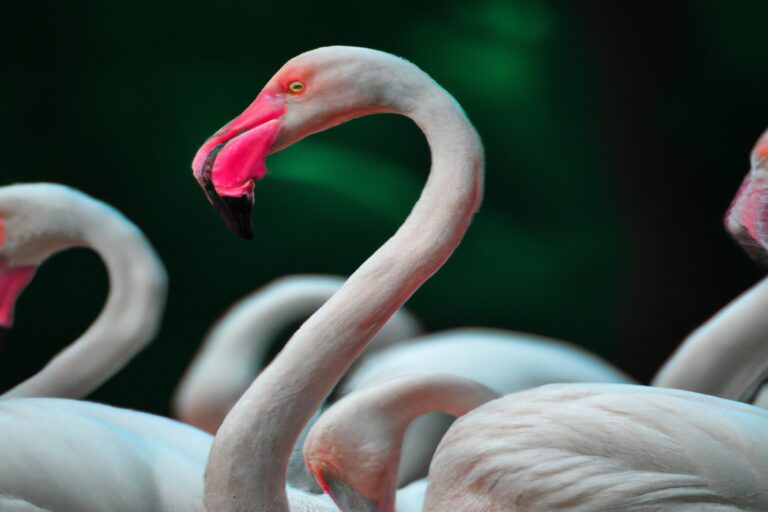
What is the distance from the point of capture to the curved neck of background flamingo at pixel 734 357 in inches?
86.4

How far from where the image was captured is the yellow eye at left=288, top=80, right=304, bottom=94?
1683 millimetres

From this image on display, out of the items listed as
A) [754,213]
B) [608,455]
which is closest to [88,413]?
[608,455]

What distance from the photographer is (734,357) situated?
2.20 metres

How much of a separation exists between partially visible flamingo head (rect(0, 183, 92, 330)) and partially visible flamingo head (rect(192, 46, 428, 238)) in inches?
36.5

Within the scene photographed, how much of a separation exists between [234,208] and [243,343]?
213 cm

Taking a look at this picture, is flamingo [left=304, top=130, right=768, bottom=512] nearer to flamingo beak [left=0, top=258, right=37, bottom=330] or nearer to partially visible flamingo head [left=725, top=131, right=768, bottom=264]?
partially visible flamingo head [left=725, top=131, right=768, bottom=264]

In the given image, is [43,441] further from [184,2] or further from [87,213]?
[184,2]

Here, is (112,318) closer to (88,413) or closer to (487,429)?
(88,413)

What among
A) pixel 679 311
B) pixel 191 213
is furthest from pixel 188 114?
pixel 679 311

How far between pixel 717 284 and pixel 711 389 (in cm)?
228

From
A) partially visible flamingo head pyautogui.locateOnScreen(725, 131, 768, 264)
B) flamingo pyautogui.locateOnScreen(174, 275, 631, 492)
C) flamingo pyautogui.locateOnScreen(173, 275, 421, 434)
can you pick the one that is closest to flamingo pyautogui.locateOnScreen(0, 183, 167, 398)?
flamingo pyautogui.locateOnScreen(174, 275, 631, 492)

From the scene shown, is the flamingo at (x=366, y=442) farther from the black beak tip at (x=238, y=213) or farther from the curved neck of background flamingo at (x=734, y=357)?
the curved neck of background flamingo at (x=734, y=357)

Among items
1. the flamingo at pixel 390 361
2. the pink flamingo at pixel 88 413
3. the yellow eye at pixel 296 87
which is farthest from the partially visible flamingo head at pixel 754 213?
the flamingo at pixel 390 361

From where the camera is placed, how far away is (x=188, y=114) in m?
4.74
